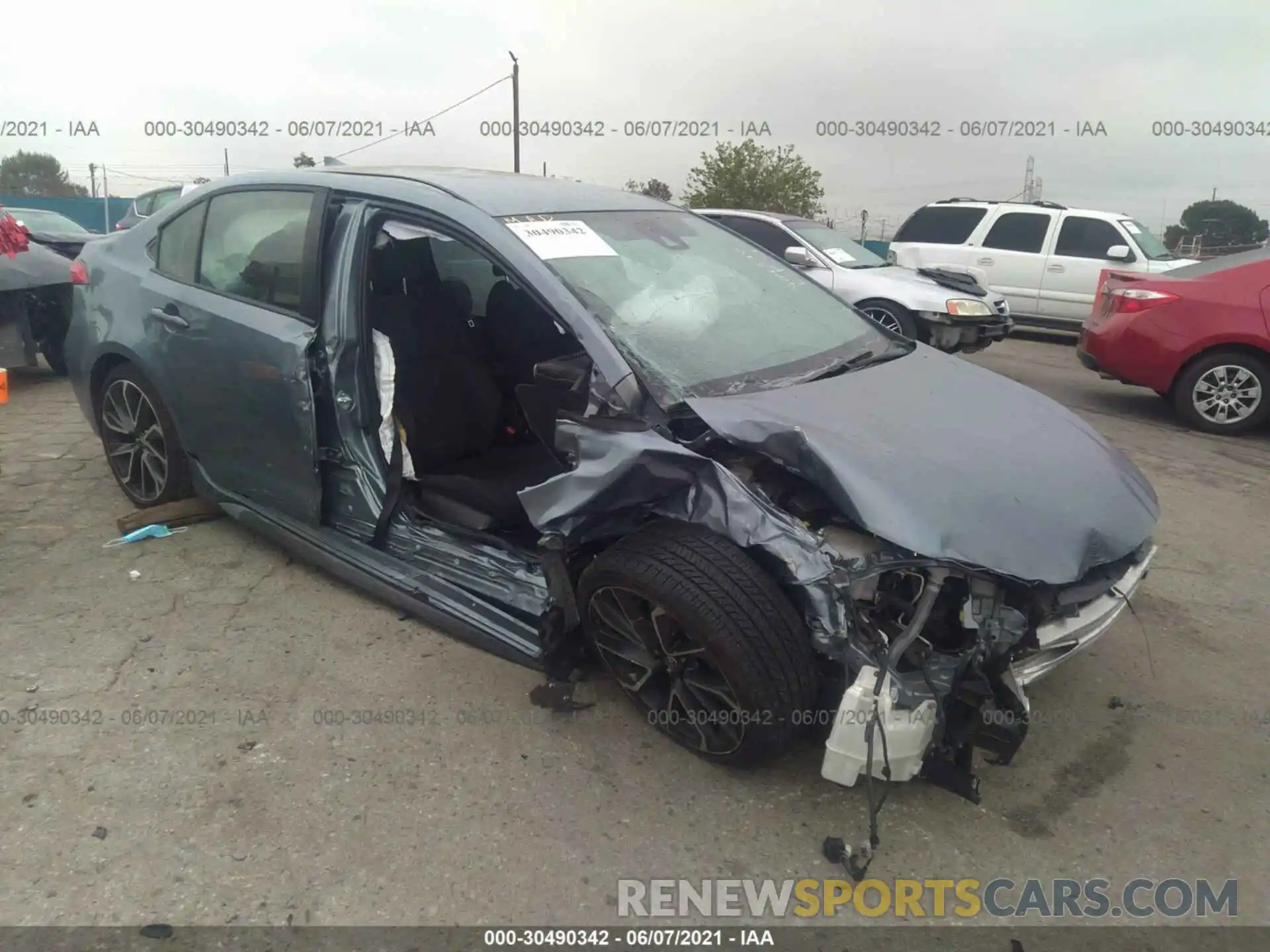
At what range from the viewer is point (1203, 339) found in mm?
6820

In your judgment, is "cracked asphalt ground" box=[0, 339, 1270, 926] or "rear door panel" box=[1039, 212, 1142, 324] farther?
"rear door panel" box=[1039, 212, 1142, 324]

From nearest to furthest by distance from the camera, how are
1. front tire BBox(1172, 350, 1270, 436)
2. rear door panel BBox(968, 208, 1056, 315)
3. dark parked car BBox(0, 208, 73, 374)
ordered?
dark parked car BBox(0, 208, 73, 374)
front tire BBox(1172, 350, 1270, 436)
rear door panel BBox(968, 208, 1056, 315)

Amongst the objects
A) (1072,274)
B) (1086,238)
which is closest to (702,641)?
(1072,274)

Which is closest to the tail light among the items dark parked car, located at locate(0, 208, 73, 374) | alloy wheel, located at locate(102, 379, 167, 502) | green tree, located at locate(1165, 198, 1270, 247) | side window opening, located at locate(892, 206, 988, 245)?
side window opening, located at locate(892, 206, 988, 245)

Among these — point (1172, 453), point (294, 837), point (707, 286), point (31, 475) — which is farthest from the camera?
point (1172, 453)

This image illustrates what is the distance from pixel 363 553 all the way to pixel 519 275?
1265 mm

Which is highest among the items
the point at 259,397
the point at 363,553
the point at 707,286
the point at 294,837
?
the point at 707,286

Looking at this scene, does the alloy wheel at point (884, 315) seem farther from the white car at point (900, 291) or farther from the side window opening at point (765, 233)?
the side window opening at point (765, 233)

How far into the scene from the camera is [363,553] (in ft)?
11.3

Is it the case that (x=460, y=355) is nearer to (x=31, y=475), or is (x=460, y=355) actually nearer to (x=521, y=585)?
(x=521, y=585)

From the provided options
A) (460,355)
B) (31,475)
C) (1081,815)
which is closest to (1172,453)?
(1081,815)

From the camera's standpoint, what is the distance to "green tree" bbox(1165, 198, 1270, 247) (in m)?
27.6

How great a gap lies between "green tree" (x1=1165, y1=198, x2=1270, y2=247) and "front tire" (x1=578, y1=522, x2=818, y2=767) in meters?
28.8

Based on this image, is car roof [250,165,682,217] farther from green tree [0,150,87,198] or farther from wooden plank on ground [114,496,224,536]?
green tree [0,150,87,198]
